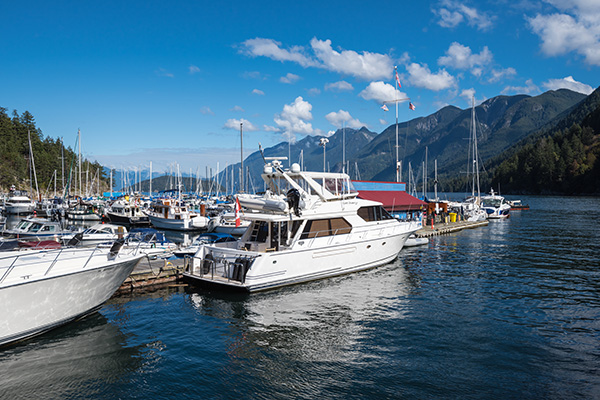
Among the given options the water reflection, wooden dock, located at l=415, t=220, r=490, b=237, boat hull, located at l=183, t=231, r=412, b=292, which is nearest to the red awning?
wooden dock, located at l=415, t=220, r=490, b=237

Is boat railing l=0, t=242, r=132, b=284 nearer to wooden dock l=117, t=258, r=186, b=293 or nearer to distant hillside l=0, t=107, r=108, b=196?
wooden dock l=117, t=258, r=186, b=293

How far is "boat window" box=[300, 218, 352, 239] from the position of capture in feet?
56.6

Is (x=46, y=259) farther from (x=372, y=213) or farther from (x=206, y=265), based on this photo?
(x=372, y=213)

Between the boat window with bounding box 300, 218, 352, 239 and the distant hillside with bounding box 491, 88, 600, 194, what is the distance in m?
133

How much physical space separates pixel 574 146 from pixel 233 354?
161938mm

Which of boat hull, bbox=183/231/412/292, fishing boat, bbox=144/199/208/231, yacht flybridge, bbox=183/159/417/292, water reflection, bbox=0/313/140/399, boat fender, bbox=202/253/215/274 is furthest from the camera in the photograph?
fishing boat, bbox=144/199/208/231

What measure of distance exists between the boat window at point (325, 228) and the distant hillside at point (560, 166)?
13259cm

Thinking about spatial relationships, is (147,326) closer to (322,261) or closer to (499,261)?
(322,261)

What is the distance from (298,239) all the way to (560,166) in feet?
474

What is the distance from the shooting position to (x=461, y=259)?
77.3 feet

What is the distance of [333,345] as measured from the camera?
10.6 m

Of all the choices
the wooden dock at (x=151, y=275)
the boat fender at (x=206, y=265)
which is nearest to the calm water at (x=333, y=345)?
the wooden dock at (x=151, y=275)

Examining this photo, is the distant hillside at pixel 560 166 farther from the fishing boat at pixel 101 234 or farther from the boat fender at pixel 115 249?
the boat fender at pixel 115 249

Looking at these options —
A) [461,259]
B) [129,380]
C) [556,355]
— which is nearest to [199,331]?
[129,380]
